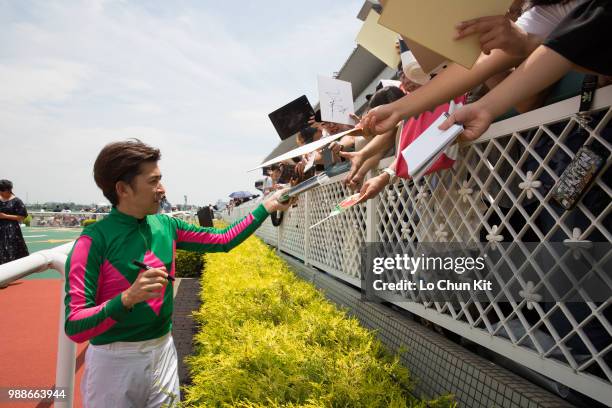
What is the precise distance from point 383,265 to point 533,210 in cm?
131

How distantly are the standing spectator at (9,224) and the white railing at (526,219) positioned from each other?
7.45 metres

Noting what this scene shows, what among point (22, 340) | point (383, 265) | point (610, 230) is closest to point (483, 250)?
point (610, 230)

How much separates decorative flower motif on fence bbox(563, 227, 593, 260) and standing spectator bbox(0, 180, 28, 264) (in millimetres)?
8402

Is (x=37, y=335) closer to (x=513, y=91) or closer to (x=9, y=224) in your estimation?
(x=9, y=224)

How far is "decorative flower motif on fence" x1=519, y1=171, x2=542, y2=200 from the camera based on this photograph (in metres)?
1.57

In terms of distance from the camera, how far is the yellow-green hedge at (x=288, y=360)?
1.81 m

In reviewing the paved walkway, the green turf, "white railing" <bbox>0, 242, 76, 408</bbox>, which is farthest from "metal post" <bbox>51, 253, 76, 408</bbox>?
the green turf

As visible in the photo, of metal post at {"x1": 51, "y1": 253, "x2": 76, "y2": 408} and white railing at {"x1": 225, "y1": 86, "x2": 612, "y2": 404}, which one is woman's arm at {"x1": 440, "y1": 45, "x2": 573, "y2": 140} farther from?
metal post at {"x1": 51, "y1": 253, "x2": 76, "y2": 408}

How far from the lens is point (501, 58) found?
138cm

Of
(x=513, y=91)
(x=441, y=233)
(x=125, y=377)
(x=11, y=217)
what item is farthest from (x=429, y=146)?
(x=11, y=217)

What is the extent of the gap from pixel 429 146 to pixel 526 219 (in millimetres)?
597

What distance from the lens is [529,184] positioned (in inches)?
62.4

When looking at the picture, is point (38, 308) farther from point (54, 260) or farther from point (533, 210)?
point (533, 210)

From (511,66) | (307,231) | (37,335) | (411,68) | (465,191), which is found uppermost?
(411,68)
